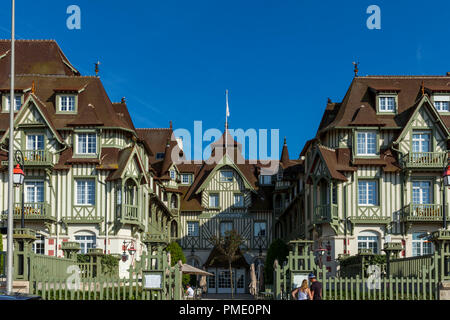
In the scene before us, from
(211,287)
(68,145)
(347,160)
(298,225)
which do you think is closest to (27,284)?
(68,145)

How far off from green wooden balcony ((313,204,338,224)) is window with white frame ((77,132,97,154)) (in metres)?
12.3

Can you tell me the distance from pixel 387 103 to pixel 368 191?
499cm

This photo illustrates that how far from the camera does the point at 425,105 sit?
A: 127 feet

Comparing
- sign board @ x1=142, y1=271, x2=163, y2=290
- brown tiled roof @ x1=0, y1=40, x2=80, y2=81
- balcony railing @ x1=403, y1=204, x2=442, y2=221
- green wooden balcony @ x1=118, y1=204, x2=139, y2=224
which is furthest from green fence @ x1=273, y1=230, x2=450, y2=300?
brown tiled roof @ x1=0, y1=40, x2=80, y2=81

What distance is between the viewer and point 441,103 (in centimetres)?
4022

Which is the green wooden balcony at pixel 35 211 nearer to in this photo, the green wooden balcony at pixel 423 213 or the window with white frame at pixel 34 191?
the window with white frame at pixel 34 191

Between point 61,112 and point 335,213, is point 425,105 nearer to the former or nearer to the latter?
point 335,213

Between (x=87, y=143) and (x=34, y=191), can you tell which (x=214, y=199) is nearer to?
(x=87, y=143)

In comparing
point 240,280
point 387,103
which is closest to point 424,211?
point 387,103

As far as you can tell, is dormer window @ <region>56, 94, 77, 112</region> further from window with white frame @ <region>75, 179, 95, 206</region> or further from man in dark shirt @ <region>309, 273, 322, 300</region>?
man in dark shirt @ <region>309, 273, 322, 300</region>

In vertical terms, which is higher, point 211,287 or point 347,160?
point 347,160

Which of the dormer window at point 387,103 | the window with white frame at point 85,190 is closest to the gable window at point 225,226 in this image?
the window with white frame at point 85,190

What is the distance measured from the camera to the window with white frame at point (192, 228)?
60094mm
